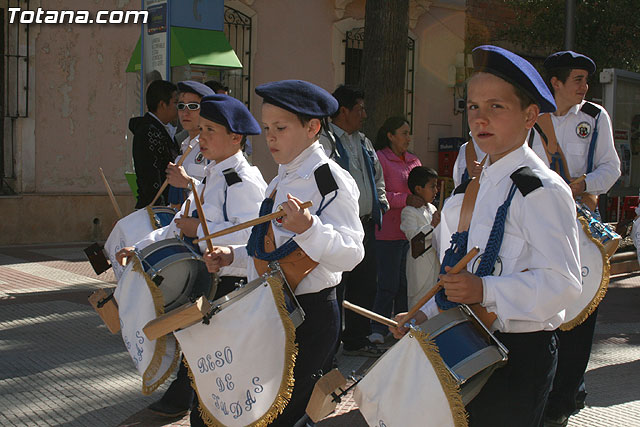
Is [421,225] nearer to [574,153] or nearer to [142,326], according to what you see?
[574,153]

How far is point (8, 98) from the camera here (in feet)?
39.3

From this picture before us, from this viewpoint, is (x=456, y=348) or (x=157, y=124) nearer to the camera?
(x=456, y=348)

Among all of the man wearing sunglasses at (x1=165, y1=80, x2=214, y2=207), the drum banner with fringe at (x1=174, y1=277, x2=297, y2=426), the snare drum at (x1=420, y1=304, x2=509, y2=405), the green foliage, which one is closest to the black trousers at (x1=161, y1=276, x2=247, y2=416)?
the man wearing sunglasses at (x1=165, y1=80, x2=214, y2=207)

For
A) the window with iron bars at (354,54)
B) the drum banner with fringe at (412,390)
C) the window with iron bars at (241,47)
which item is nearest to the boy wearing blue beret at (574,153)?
the drum banner with fringe at (412,390)

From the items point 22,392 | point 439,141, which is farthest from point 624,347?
point 439,141

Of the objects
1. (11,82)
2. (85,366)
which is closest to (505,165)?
(85,366)

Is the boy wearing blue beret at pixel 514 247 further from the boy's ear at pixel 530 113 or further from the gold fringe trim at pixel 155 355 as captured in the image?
the gold fringe trim at pixel 155 355

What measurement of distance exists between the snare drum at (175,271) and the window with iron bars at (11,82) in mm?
8785

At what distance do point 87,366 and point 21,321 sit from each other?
1594 mm

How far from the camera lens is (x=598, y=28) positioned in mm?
16516

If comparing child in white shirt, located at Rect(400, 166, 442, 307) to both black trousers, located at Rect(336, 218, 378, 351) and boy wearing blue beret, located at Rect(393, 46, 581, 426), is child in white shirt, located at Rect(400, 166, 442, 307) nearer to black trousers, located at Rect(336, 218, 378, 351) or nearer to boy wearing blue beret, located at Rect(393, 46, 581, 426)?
black trousers, located at Rect(336, 218, 378, 351)

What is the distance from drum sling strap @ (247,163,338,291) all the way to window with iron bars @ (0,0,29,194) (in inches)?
380

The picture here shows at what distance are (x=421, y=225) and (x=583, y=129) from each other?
2.13 metres

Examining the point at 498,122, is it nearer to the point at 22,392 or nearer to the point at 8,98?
the point at 22,392
